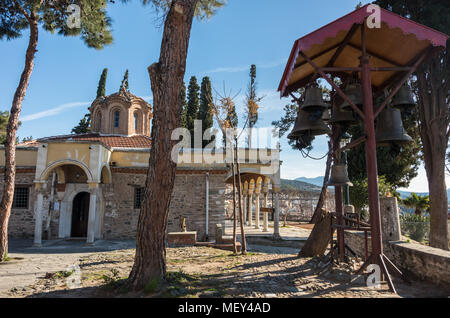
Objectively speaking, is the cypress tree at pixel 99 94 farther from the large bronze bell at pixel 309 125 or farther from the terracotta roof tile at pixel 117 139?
the large bronze bell at pixel 309 125

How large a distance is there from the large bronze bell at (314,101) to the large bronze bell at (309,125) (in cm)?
14

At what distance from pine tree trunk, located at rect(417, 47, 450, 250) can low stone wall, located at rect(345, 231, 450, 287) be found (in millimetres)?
8016

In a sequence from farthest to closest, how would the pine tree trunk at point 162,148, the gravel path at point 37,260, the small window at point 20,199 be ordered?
1. the small window at point 20,199
2. the gravel path at point 37,260
3. the pine tree trunk at point 162,148

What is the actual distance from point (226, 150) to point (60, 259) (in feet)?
27.9

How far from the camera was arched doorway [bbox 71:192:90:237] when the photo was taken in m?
14.8

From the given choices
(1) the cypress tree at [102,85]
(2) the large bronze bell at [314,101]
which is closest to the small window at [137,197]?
(2) the large bronze bell at [314,101]

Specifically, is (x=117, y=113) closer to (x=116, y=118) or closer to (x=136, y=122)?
(x=116, y=118)

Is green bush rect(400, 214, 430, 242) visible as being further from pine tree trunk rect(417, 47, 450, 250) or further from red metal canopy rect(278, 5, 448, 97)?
red metal canopy rect(278, 5, 448, 97)

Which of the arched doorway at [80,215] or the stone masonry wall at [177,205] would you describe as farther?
the arched doorway at [80,215]

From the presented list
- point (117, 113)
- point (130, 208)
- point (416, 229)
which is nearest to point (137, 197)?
point (130, 208)

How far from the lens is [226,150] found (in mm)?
14750

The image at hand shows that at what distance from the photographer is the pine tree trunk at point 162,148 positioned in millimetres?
4422
